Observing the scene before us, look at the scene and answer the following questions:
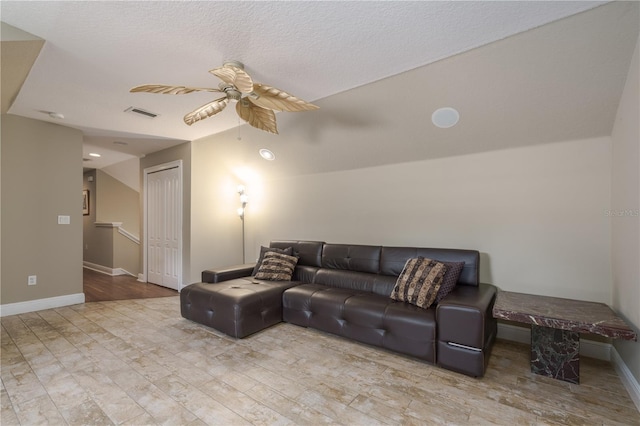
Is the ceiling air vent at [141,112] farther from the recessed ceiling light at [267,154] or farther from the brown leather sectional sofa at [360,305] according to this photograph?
the brown leather sectional sofa at [360,305]

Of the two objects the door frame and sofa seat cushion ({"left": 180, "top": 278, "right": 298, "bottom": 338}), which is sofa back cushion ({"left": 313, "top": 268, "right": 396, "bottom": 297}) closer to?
sofa seat cushion ({"left": 180, "top": 278, "right": 298, "bottom": 338})

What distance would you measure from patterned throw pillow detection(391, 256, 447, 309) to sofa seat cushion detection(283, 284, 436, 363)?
Result: 8cm

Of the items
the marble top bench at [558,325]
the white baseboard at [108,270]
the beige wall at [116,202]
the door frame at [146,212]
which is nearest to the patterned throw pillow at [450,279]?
the marble top bench at [558,325]

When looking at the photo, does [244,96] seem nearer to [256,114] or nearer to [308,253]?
[256,114]

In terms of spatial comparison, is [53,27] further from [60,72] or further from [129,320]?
[129,320]

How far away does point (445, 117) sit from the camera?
2.79 metres

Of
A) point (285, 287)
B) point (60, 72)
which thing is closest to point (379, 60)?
point (285, 287)

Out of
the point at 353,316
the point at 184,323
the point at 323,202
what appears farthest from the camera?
the point at 323,202

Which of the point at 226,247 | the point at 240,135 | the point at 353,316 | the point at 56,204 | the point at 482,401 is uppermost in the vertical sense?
the point at 240,135

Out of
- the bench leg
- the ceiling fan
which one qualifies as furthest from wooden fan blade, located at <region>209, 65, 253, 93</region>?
the bench leg

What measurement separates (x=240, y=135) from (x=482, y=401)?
3.90 meters

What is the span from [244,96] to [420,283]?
7.43 ft

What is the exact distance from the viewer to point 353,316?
271cm

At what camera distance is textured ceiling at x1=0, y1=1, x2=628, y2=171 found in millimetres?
1732
